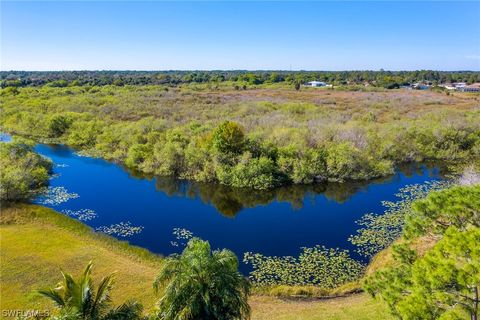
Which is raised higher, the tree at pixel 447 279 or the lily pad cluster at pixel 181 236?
the tree at pixel 447 279

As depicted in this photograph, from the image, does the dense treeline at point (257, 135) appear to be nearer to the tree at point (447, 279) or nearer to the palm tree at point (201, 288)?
the palm tree at point (201, 288)

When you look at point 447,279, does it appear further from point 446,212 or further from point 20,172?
point 20,172

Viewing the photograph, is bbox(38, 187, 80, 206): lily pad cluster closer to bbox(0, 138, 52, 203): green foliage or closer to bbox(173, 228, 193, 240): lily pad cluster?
bbox(0, 138, 52, 203): green foliage

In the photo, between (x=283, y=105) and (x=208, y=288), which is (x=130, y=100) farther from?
(x=208, y=288)

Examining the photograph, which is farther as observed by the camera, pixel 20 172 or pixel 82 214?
pixel 20 172

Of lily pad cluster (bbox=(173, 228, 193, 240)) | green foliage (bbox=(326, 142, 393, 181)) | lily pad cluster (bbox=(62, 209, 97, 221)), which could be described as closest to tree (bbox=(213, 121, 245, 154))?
green foliage (bbox=(326, 142, 393, 181))

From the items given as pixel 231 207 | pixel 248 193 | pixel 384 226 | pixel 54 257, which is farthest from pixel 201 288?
pixel 248 193

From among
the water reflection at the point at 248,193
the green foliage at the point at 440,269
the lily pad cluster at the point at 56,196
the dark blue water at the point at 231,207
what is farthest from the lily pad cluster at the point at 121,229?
the green foliage at the point at 440,269
